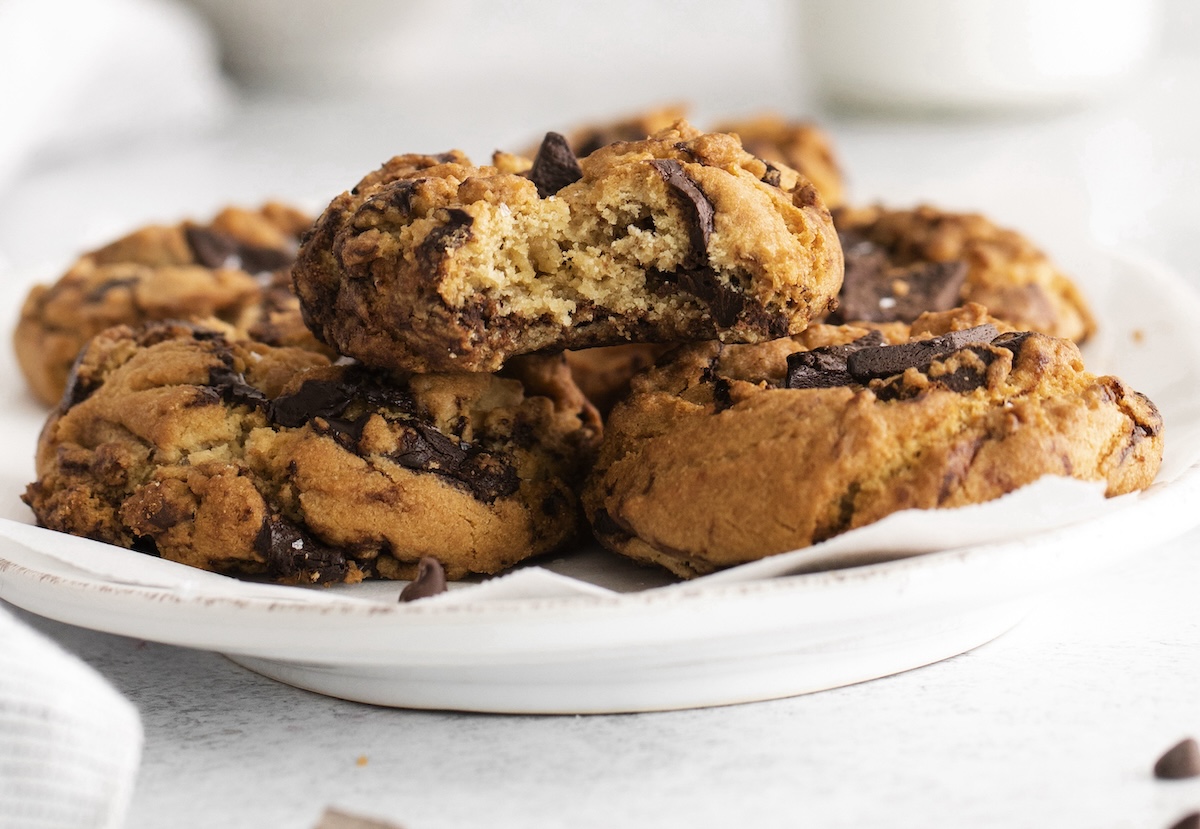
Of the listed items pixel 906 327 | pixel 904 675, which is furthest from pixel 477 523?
pixel 906 327

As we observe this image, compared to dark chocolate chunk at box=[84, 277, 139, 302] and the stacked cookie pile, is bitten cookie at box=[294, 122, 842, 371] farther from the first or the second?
dark chocolate chunk at box=[84, 277, 139, 302]

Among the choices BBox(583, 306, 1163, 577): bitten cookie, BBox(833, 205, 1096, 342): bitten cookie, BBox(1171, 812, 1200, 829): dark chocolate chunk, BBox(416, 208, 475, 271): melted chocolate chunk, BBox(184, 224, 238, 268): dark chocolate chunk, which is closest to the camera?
BBox(1171, 812, 1200, 829): dark chocolate chunk

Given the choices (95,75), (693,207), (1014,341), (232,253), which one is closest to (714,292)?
(693,207)

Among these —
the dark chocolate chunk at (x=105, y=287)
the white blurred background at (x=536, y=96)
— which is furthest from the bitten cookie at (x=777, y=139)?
the dark chocolate chunk at (x=105, y=287)

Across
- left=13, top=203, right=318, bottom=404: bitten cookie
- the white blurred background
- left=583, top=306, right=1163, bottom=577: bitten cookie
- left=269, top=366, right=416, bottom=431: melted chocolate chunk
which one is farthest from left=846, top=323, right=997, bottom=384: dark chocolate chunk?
the white blurred background

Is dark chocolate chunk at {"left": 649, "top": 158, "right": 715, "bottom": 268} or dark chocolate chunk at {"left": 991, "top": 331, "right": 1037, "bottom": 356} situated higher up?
dark chocolate chunk at {"left": 649, "top": 158, "right": 715, "bottom": 268}

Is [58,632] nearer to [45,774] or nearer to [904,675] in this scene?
[45,774]
